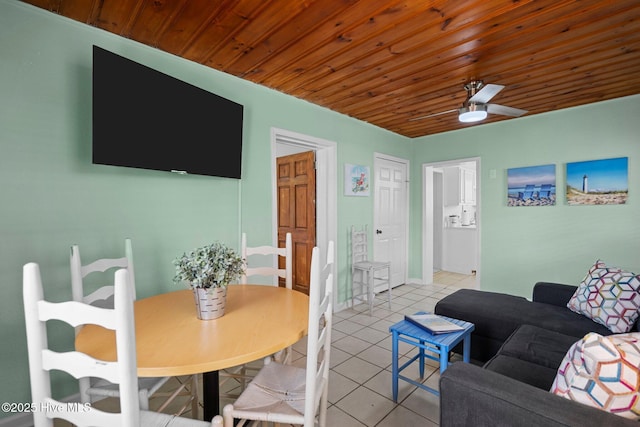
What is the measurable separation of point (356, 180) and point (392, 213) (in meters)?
1.14

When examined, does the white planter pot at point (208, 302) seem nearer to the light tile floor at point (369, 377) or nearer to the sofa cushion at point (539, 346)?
the light tile floor at point (369, 377)

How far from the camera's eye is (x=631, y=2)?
1.69 meters

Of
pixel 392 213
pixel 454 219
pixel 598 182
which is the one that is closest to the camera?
pixel 598 182

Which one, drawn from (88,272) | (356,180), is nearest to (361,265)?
(356,180)

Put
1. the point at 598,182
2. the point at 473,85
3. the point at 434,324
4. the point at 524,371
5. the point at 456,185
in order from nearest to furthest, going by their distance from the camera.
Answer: the point at 524,371
the point at 434,324
the point at 473,85
the point at 598,182
the point at 456,185

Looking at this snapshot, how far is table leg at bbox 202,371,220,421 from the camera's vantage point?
140 cm

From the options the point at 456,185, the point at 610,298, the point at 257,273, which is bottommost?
the point at 610,298

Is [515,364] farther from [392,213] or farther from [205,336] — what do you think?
[392,213]

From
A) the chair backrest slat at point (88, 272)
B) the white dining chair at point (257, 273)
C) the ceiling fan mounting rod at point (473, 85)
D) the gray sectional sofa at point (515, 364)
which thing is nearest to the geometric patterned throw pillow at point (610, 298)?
the gray sectional sofa at point (515, 364)

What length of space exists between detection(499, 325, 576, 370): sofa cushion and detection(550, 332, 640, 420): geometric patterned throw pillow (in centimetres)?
70

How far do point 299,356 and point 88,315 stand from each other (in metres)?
2.15

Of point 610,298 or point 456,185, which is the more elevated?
point 456,185

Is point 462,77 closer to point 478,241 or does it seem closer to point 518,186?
point 518,186

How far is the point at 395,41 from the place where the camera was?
2.09 metres
